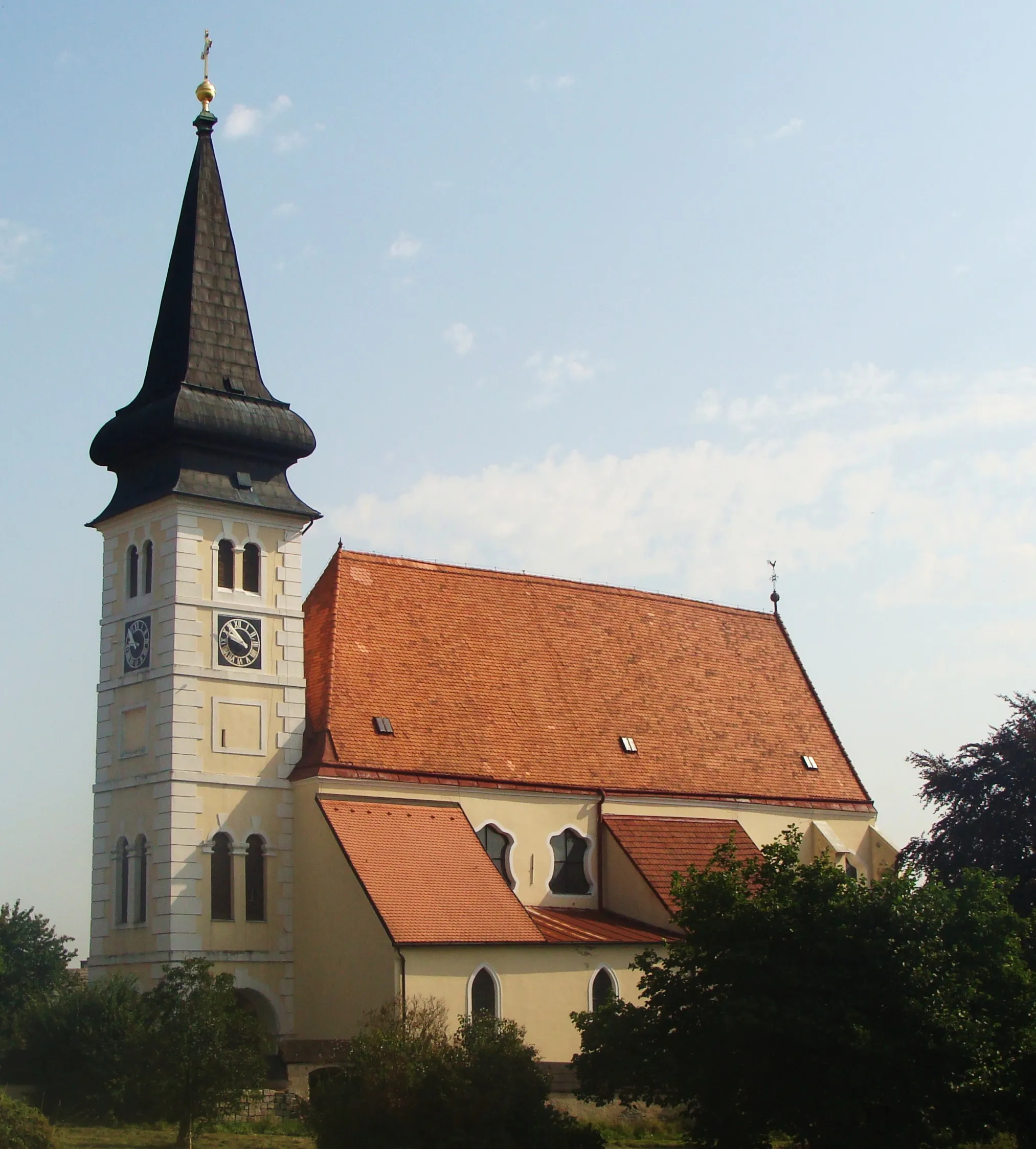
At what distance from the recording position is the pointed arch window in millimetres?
35906

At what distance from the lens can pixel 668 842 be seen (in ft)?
129

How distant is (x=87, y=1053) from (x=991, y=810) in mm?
22568

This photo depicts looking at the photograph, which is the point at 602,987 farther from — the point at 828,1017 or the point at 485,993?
the point at 828,1017

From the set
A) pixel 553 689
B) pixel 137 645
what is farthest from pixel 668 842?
pixel 137 645

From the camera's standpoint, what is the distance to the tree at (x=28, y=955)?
6259cm

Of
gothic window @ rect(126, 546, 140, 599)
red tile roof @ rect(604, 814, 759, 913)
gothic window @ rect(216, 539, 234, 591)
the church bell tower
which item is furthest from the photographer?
red tile roof @ rect(604, 814, 759, 913)

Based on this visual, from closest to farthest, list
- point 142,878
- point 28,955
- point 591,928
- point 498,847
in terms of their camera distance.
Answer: point 142,878
point 591,928
point 498,847
point 28,955

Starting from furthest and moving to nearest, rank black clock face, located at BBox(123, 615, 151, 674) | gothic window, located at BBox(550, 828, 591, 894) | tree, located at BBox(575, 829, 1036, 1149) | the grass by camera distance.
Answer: gothic window, located at BBox(550, 828, 591, 894)
black clock face, located at BBox(123, 615, 151, 674)
the grass
tree, located at BBox(575, 829, 1036, 1149)

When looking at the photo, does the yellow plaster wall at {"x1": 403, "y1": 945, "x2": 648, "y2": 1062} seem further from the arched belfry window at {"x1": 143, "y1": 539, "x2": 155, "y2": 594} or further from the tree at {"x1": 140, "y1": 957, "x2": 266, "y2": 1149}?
the arched belfry window at {"x1": 143, "y1": 539, "x2": 155, "y2": 594}

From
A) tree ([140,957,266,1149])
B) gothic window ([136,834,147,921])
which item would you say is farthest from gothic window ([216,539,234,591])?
tree ([140,957,266,1149])

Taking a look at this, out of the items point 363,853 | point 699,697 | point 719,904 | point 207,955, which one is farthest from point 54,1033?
point 699,697

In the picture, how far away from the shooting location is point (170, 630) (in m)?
34.8

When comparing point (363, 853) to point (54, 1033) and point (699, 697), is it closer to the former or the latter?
point (54, 1033)

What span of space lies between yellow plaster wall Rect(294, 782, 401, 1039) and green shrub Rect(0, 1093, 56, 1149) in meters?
8.32
